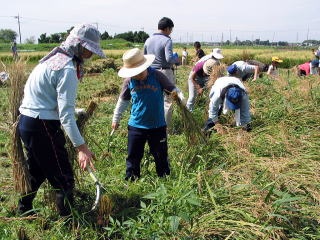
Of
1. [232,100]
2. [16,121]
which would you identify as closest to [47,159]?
[16,121]

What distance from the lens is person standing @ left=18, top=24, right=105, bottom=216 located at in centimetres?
229

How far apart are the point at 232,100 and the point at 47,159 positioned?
2.39m

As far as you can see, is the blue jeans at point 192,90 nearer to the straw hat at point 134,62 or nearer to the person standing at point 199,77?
the person standing at point 199,77

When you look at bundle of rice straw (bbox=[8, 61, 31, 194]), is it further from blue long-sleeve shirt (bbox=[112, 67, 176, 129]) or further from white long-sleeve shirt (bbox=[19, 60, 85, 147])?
blue long-sleeve shirt (bbox=[112, 67, 176, 129])

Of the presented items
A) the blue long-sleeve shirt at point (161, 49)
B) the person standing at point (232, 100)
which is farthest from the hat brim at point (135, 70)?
the blue long-sleeve shirt at point (161, 49)

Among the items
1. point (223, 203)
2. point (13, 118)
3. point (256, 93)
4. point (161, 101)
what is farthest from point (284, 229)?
point (256, 93)

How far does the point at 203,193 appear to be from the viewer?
8.81ft

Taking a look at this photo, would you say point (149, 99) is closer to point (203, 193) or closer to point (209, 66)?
point (203, 193)

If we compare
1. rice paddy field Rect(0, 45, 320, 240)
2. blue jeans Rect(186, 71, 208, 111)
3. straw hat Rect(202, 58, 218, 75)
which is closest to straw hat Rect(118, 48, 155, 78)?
rice paddy field Rect(0, 45, 320, 240)

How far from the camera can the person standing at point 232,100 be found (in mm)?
4219

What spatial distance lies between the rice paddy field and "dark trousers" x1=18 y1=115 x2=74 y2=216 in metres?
0.12

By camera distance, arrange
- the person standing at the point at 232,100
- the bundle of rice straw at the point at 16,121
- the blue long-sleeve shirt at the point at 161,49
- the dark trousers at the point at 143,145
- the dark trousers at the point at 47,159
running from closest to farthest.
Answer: the dark trousers at the point at 47,159 < the bundle of rice straw at the point at 16,121 < the dark trousers at the point at 143,145 < the person standing at the point at 232,100 < the blue long-sleeve shirt at the point at 161,49

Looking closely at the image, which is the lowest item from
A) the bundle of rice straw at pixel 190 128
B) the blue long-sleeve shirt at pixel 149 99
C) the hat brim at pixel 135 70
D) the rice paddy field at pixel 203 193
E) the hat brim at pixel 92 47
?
the rice paddy field at pixel 203 193

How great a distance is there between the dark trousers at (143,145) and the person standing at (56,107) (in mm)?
709
